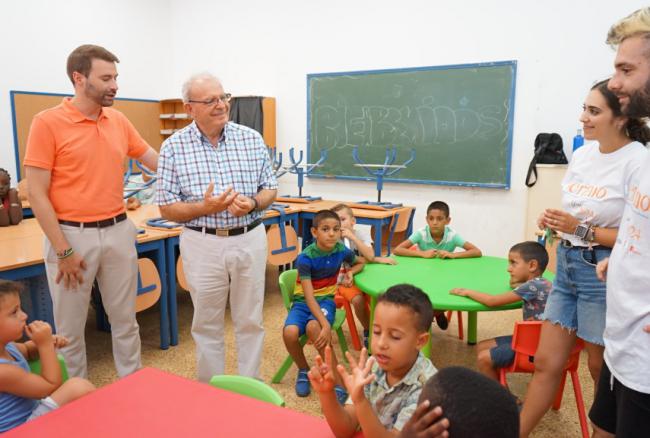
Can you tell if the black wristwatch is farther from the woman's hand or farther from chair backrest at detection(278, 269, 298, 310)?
chair backrest at detection(278, 269, 298, 310)

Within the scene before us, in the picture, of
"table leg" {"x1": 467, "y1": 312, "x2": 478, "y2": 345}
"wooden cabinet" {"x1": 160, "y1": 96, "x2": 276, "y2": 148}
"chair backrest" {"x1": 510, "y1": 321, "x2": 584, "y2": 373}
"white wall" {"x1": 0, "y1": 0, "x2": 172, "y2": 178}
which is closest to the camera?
"chair backrest" {"x1": 510, "y1": 321, "x2": 584, "y2": 373}

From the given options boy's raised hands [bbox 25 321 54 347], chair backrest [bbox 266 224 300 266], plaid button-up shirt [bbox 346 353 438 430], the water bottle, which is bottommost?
chair backrest [bbox 266 224 300 266]

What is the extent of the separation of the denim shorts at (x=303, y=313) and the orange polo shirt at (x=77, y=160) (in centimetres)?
101

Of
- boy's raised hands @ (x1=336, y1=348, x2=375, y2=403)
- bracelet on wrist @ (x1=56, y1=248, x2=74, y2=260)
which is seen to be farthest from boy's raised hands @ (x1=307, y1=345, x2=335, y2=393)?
bracelet on wrist @ (x1=56, y1=248, x2=74, y2=260)

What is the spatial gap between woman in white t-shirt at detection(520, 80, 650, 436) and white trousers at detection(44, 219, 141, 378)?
1.85m

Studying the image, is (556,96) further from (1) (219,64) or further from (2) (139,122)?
(2) (139,122)

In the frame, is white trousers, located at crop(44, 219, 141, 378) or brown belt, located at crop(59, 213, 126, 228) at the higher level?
brown belt, located at crop(59, 213, 126, 228)

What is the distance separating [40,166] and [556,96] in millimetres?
4611

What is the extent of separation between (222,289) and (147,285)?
97cm

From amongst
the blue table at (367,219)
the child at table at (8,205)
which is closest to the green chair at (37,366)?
the child at table at (8,205)

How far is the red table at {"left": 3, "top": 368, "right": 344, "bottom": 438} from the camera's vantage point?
3.59ft

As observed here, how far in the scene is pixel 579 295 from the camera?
5.60 ft

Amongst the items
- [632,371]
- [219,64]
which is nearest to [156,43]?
[219,64]

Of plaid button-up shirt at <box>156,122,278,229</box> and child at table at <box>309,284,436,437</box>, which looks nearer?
child at table at <box>309,284,436,437</box>
